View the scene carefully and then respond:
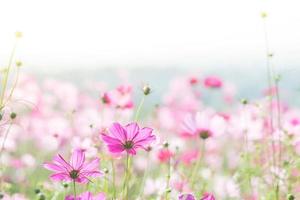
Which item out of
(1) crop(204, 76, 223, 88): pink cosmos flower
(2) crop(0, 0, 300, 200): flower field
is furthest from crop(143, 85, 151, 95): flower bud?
(1) crop(204, 76, 223, 88): pink cosmos flower

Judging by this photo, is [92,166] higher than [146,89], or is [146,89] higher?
[146,89]

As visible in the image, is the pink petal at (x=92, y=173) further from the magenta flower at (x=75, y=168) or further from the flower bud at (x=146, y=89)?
the flower bud at (x=146, y=89)

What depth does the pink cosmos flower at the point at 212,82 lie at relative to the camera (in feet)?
10.0

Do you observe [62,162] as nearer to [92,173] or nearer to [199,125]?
[92,173]

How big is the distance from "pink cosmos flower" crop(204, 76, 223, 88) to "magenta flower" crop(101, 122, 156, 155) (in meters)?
1.74

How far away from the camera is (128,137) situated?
133 centimetres

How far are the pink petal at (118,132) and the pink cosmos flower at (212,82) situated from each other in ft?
5.73

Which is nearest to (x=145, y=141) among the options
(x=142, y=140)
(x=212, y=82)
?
(x=142, y=140)

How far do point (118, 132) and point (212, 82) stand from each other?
1782mm

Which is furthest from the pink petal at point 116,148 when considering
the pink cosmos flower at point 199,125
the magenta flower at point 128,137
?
the pink cosmos flower at point 199,125

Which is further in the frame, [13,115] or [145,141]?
[13,115]

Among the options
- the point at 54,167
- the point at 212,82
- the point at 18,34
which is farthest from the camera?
the point at 212,82

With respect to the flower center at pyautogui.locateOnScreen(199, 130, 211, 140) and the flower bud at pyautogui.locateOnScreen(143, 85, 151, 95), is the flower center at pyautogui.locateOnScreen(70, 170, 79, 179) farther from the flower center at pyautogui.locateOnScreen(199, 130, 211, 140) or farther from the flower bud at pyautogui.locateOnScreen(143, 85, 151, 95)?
the flower center at pyautogui.locateOnScreen(199, 130, 211, 140)

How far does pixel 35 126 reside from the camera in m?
4.01
